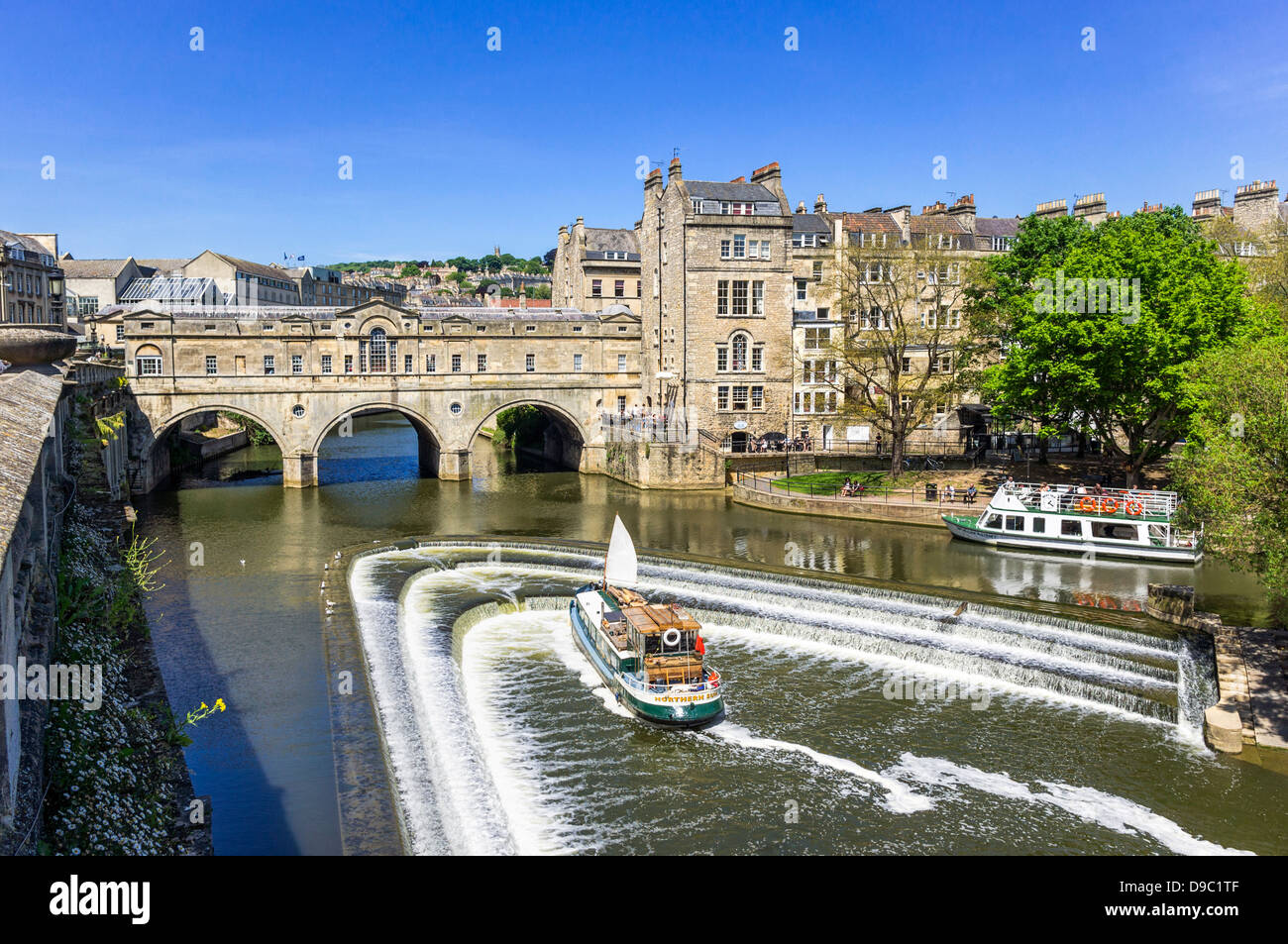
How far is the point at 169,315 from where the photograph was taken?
2338 inches

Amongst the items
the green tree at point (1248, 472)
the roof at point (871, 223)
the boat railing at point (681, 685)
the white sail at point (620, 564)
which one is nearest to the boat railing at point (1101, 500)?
the green tree at point (1248, 472)

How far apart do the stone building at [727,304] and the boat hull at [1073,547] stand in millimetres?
21659

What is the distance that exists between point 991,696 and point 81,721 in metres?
20.7

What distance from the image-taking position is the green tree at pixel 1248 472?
23359mm

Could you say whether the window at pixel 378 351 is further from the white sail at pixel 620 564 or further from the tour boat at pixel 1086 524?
the white sail at pixel 620 564

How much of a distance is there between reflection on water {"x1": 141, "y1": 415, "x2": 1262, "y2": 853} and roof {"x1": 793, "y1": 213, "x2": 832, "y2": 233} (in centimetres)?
2329

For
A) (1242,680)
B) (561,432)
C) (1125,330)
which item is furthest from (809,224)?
(1242,680)

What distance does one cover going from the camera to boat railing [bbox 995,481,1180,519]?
4156 centimetres

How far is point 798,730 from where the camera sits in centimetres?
2314

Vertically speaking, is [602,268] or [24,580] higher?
[602,268]

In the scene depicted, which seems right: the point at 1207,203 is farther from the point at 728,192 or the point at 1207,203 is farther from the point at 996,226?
the point at 728,192

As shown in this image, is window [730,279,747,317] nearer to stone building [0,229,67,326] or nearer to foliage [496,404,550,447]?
foliage [496,404,550,447]

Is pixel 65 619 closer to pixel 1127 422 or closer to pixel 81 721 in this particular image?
pixel 81 721

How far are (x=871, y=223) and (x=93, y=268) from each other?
82.9 meters
